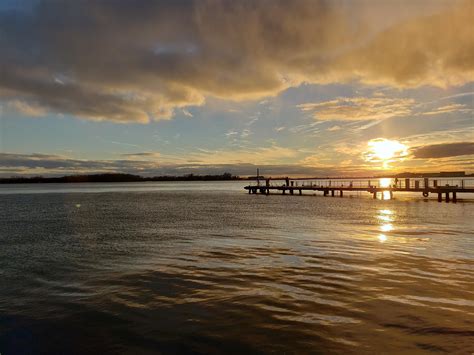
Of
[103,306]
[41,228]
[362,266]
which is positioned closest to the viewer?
[103,306]

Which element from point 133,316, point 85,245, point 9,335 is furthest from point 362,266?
point 85,245

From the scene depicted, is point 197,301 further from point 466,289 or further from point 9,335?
point 466,289

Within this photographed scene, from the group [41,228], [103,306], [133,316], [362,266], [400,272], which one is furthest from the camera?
[41,228]

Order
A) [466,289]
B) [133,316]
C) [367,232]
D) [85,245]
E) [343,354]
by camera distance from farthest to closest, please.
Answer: [367,232]
[85,245]
[466,289]
[133,316]
[343,354]

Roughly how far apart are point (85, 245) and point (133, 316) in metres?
14.5

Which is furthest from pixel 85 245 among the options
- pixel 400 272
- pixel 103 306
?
pixel 400 272

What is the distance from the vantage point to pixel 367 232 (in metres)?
26.3

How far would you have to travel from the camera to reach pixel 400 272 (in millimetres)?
14062

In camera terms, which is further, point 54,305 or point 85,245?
point 85,245

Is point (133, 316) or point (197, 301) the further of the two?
point (197, 301)

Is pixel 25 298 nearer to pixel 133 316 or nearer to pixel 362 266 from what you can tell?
pixel 133 316

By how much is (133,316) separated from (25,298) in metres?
4.70

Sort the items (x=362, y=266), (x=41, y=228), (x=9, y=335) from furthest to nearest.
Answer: (x=41, y=228) < (x=362, y=266) < (x=9, y=335)

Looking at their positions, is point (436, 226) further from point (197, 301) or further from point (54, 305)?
point (54, 305)
